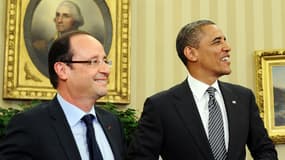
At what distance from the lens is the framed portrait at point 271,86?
5.29 m

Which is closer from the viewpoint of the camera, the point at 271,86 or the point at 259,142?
the point at 259,142

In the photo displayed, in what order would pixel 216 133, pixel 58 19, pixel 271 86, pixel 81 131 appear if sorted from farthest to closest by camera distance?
1. pixel 271 86
2. pixel 58 19
3. pixel 216 133
4. pixel 81 131

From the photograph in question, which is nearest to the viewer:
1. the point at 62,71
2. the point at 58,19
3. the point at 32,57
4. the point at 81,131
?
the point at 81,131

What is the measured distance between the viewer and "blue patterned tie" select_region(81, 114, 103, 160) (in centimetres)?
212

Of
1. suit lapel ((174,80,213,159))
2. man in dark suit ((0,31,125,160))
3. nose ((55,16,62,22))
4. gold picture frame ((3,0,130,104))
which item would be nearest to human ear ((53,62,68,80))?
man in dark suit ((0,31,125,160))

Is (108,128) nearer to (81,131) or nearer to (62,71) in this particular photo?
(81,131)

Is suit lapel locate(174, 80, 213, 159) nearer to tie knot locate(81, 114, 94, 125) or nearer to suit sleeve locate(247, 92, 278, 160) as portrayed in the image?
suit sleeve locate(247, 92, 278, 160)

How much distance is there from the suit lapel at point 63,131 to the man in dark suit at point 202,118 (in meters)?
0.51

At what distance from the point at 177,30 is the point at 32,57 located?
1500 millimetres

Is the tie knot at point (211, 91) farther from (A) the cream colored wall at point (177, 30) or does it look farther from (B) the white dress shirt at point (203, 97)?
(A) the cream colored wall at point (177, 30)

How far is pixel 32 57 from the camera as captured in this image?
4914 mm

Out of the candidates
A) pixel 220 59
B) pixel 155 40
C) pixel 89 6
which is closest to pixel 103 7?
pixel 89 6

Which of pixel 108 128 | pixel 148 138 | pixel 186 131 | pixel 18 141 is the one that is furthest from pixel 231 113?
pixel 18 141

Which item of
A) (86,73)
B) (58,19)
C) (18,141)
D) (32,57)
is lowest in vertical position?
(18,141)
